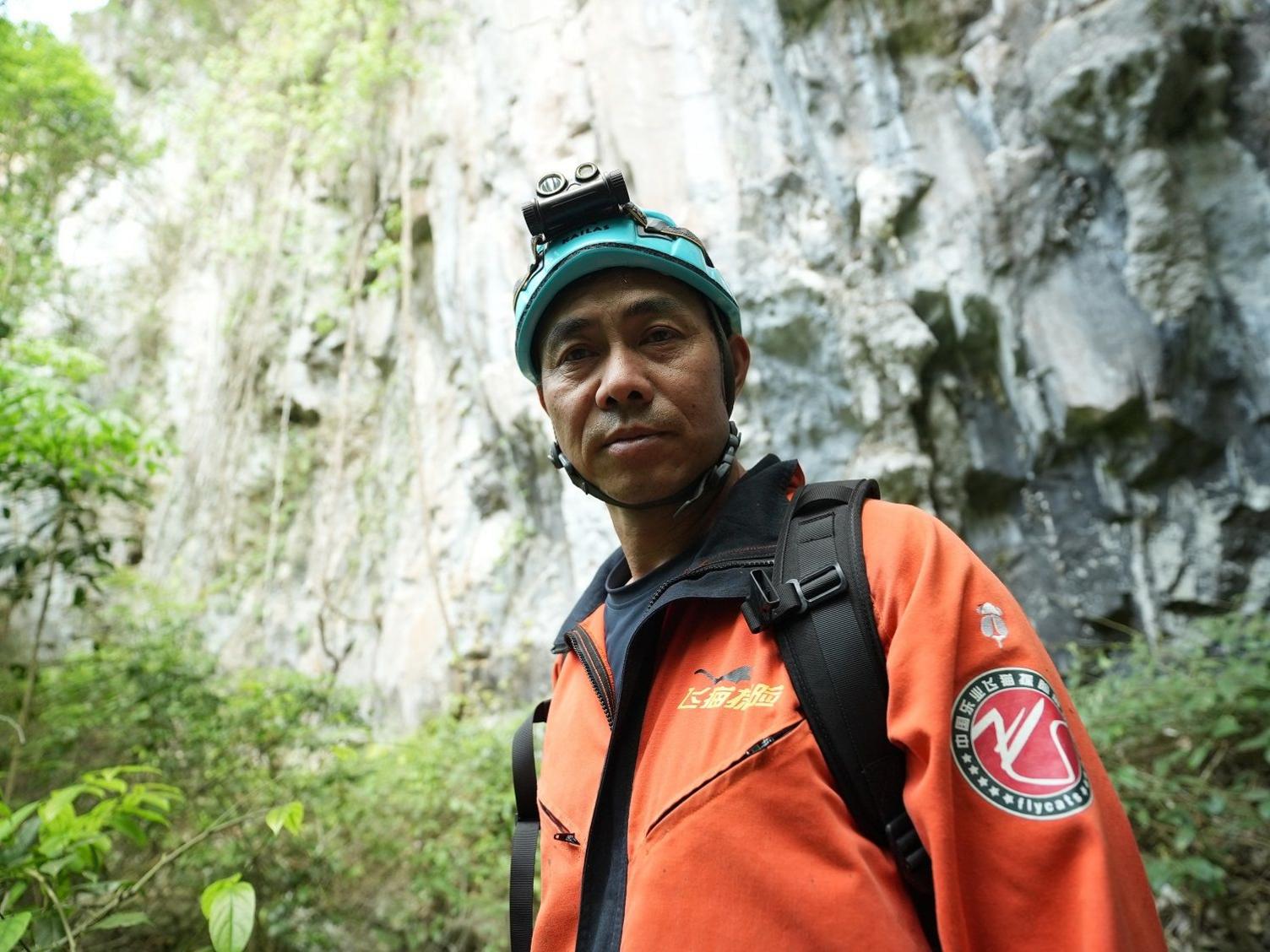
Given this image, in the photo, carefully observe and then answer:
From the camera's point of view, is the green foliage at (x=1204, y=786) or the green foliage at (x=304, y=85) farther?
the green foliage at (x=304, y=85)

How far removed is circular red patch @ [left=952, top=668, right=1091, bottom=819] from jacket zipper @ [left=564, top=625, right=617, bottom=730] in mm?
636

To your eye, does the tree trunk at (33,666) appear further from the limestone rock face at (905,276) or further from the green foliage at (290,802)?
the limestone rock face at (905,276)

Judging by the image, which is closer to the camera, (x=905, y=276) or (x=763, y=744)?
(x=763, y=744)

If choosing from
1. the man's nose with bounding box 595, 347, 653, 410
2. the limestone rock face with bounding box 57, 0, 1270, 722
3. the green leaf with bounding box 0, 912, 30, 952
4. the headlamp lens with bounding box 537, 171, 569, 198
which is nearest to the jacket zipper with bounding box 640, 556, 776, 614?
the man's nose with bounding box 595, 347, 653, 410

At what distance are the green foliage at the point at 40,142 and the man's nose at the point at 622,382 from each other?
13271mm

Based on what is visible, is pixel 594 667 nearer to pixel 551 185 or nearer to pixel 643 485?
pixel 643 485

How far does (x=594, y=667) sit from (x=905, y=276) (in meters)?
6.24

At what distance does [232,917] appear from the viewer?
151 cm

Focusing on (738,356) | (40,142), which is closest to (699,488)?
(738,356)

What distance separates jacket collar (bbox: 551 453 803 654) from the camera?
1258mm

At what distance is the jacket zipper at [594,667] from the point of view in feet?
4.60

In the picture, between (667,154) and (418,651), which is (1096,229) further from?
(418,651)

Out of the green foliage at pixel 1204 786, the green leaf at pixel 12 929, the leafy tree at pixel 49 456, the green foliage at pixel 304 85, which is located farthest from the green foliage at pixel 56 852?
the green foliage at pixel 304 85

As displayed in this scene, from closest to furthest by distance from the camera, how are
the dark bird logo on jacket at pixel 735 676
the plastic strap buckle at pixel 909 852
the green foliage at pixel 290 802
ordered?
the plastic strap buckle at pixel 909 852, the dark bird logo on jacket at pixel 735 676, the green foliage at pixel 290 802
